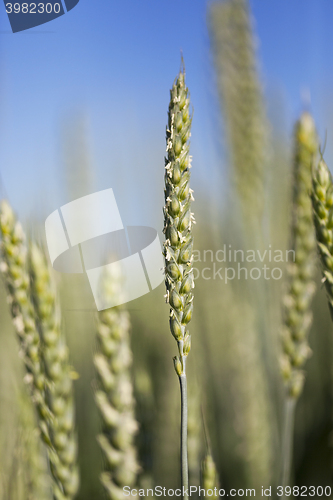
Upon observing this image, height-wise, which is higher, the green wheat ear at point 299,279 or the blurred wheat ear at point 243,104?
the blurred wheat ear at point 243,104

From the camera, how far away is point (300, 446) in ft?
3.30

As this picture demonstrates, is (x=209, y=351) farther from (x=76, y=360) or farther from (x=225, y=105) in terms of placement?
(x=225, y=105)

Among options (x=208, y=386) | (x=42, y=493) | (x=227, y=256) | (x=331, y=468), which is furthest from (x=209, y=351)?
(x=42, y=493)

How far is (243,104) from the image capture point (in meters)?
1.04

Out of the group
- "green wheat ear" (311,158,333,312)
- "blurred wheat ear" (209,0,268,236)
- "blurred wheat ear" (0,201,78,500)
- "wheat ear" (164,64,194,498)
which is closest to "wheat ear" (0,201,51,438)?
"blurred wheat ear" (0,201,78,500)

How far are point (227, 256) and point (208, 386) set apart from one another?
442mm

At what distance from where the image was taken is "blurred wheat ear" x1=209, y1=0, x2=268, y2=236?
39.7 inches

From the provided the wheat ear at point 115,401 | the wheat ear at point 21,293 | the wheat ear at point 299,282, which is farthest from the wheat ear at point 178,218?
the wheat ear at point 299,282

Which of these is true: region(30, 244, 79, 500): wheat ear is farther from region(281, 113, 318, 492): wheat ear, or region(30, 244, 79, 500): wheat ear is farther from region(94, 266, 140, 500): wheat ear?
region(281, 113, 318, 492): wheat ear

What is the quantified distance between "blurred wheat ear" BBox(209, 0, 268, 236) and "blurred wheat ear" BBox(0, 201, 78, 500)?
0.66 metres

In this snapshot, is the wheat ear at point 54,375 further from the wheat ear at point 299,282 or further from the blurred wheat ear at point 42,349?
the wheat ear at point 299,282

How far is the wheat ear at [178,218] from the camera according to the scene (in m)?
0.43

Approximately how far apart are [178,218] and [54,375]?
301mm

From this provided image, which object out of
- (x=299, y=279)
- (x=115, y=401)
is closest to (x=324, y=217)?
(x=299, y=279)
